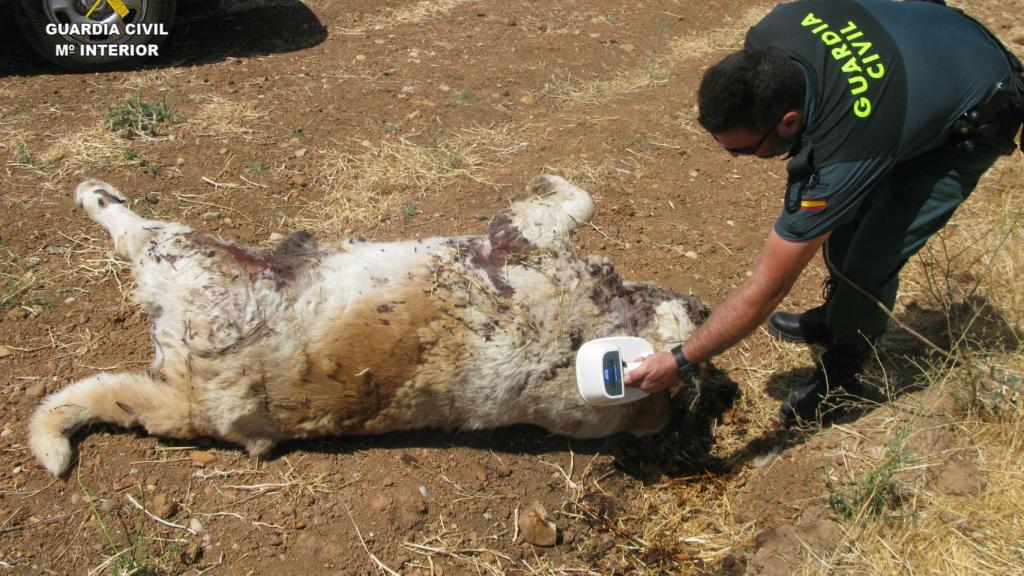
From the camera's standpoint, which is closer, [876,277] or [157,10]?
[876,277]

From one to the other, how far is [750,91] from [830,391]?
1.97 metres

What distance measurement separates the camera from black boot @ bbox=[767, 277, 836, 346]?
14.1 feet

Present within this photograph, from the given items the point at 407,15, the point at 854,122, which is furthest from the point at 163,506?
the point at 407,15

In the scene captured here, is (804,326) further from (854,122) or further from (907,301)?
(854,122)

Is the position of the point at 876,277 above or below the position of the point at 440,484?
above

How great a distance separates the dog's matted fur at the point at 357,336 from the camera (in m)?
3.25

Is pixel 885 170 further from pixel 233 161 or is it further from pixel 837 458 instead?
pixel 233 161

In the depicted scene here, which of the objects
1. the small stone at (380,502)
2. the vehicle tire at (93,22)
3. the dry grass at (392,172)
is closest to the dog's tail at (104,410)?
the small stone at (380,502)

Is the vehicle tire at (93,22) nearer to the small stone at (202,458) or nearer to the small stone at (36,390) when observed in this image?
the small stone at (36,390)

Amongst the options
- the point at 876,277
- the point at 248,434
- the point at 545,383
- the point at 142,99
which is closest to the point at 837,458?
the point at 876,277

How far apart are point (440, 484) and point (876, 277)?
7.91ft

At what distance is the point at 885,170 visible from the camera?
2.95 m

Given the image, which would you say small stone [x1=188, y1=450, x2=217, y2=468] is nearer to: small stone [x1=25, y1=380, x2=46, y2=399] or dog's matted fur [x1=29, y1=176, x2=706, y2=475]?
dog's matted fur [x1=29, y1=176, x2=706, y2=475]

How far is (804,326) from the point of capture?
14.6 feet
